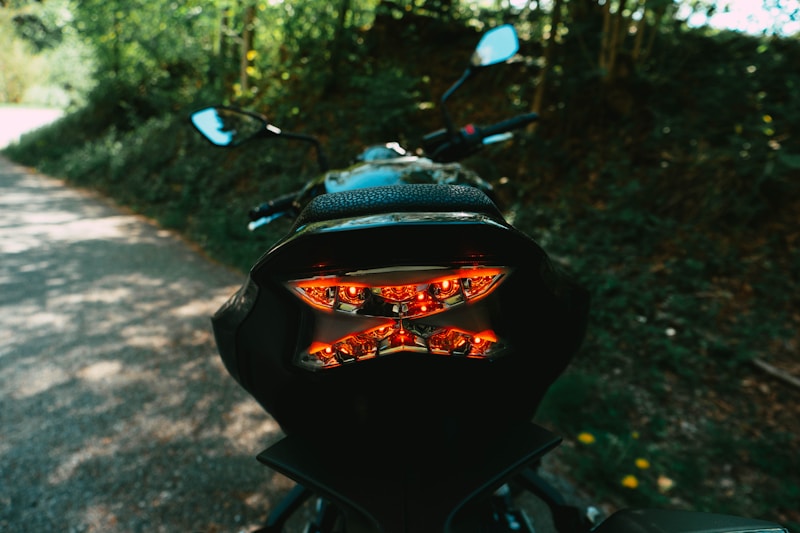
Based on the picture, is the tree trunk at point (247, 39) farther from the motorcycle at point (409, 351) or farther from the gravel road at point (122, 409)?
the motorcycle at point (409, 351)

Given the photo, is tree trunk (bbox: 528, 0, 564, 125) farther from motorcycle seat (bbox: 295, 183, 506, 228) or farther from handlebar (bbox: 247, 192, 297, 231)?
motorcycle seat (bbox: 295, 183, 506, 228)

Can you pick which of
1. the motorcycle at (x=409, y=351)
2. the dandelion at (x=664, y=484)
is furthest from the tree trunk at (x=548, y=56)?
the motorcycle at (x=409, y=351)

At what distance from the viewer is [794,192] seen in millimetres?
4301

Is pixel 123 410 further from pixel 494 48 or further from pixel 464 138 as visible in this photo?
pixel 494 48

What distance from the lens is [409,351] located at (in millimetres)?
860

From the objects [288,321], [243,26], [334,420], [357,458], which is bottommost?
[357,458]

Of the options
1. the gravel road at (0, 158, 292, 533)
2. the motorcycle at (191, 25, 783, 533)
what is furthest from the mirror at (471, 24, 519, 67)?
the gravel road at (0, 158, 292, 533)

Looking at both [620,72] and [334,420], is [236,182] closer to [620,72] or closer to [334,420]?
[620,72]

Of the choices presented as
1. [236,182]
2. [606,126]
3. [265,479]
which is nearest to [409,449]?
[265,479]

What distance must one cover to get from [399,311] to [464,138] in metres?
1.46

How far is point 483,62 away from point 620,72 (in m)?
4.66

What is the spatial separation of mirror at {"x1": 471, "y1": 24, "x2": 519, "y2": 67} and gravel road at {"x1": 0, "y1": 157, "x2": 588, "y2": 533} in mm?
1973

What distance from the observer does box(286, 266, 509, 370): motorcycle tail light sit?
833mm

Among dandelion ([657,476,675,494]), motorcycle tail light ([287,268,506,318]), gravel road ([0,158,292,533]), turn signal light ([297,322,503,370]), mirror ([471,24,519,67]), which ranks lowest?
gravel road ([0,158,292,533])
